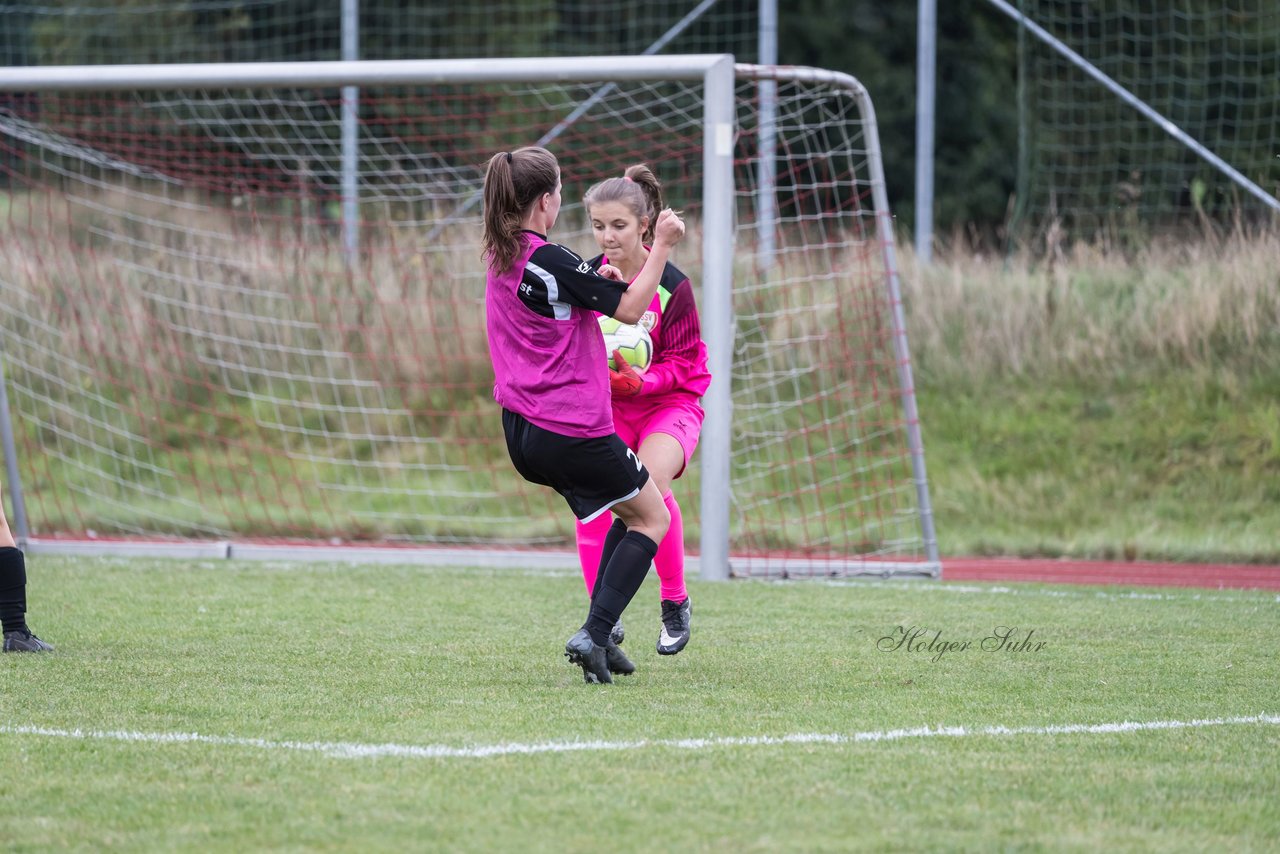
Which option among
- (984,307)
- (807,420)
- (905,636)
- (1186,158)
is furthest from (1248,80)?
(905,636)

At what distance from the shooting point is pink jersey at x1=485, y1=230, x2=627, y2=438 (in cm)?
444

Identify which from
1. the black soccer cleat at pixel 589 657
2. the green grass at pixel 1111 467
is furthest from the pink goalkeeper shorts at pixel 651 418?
the green grass at pixel 1111 467

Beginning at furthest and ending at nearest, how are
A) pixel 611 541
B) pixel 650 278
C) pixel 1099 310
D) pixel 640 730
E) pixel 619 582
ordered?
1. pixel 1099 310
2. pixel 611 541
3. pixel 619 582
4. pixel 650 278
5. pixel 640 730

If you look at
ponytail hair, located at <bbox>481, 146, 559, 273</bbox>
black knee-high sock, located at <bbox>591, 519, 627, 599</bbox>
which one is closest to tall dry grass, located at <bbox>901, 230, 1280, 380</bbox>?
black knee-high sock, located at <bbox>591, 519, 627, 599</bbox>

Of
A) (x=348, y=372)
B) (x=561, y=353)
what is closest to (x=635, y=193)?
(x=561, y=353)

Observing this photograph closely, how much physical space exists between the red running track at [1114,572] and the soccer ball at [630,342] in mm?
3328

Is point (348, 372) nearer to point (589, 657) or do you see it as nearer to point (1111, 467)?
point (1111, 467)

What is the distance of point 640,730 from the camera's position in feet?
12.8

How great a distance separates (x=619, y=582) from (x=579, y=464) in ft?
1.28

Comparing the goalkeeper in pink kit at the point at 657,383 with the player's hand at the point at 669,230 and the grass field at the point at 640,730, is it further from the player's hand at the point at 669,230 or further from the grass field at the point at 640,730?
the player's hand at the point at 669,230

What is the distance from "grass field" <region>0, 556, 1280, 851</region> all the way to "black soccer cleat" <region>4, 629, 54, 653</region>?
0.08 metres

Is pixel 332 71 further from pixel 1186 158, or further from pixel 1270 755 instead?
pixel 1186 158

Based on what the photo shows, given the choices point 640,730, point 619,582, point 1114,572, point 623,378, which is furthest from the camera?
point 1114,572

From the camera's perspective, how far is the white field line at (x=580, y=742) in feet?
11.9
